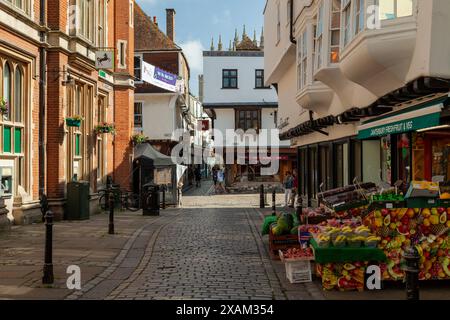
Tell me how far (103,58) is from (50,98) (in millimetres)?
3002

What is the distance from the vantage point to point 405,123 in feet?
34.3

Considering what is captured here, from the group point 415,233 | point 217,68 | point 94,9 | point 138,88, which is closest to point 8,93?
point 94,9

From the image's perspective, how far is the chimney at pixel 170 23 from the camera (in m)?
54.7

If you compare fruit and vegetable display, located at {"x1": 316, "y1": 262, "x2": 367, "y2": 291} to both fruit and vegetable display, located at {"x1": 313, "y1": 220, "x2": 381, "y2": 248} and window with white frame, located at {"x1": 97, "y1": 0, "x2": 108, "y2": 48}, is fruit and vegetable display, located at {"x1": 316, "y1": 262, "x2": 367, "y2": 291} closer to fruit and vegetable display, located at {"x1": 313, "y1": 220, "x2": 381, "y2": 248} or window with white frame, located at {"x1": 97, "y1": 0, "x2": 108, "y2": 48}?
fruit and vegetable display, located at {"x1": 313, "y1": 220, "x2": 381, "y2": 248}

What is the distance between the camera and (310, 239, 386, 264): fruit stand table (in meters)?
7.69

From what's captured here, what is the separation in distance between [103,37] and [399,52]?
562 inches

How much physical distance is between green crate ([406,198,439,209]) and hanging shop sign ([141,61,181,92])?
77.6 feet

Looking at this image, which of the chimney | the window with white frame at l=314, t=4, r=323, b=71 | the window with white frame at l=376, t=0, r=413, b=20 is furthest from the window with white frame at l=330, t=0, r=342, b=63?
Answer: the chimney

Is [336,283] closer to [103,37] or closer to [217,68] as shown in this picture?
[103,37]

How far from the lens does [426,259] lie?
7645 millimetres

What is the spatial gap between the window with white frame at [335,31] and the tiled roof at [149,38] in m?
31.4

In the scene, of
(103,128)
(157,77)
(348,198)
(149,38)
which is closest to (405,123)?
(348,198)

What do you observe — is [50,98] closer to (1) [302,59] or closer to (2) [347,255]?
(1) [302,59]
